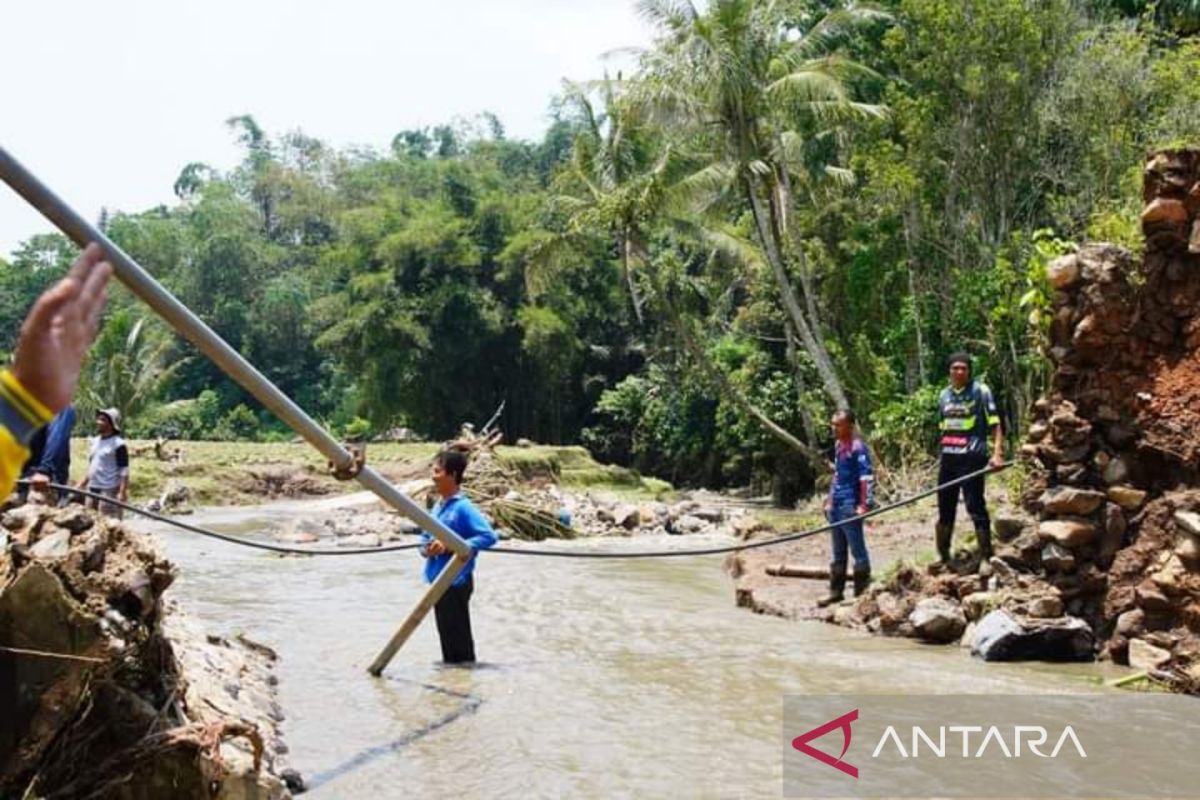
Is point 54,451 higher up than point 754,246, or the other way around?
point 754,246

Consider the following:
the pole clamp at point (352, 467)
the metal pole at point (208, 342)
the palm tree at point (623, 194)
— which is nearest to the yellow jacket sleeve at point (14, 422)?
the metal pole at point (208, 342)

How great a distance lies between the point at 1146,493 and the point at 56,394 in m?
8.63

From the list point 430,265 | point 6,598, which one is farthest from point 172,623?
point 430,265

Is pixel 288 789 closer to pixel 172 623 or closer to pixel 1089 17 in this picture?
pixel 172 623

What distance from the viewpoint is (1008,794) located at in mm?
5691

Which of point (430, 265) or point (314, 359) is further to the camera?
point (314, 359)

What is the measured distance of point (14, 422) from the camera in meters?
1.69

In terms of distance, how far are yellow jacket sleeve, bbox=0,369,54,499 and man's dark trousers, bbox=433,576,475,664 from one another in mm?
6658

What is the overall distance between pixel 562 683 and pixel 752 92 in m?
16.3

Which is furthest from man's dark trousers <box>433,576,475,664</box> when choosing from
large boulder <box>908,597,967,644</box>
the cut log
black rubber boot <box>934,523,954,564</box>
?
the cut log

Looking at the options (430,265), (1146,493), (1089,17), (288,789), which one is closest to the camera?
(288,789)

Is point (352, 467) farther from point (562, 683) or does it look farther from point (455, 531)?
point (562, 683)

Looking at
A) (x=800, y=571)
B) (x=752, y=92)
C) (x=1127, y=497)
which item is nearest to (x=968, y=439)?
(x=1127, y=497)

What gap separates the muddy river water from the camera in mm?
6145
